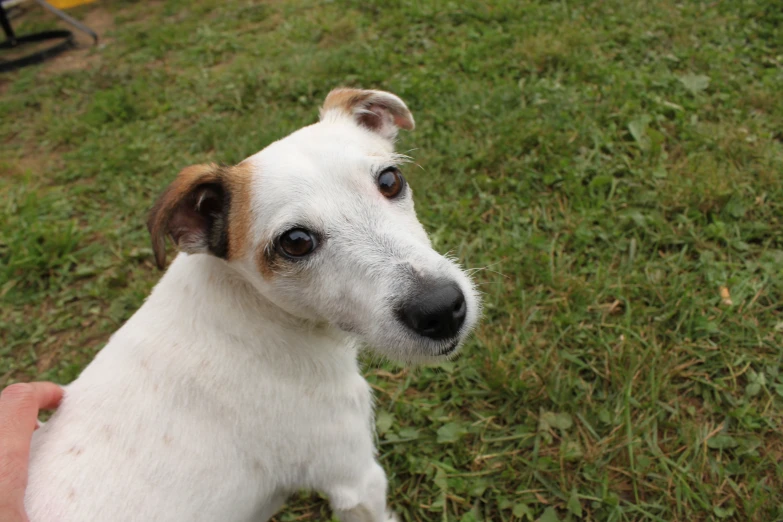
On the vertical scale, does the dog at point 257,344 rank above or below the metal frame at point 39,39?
above

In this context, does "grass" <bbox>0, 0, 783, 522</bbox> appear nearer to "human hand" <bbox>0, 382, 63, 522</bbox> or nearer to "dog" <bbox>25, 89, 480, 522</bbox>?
"dog" <bbox>25, 89, 480, 522</bbox>

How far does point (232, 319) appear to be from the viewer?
7.80 feet

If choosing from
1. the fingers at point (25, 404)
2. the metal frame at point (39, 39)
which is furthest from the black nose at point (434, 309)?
the metal frame at point (39, 39)

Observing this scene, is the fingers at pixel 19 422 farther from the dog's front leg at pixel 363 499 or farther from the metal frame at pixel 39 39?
the metal frame at pixel 39 39

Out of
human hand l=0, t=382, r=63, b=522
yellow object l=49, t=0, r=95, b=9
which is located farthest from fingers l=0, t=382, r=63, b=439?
yellow object l=49, t=0, r=95, b=9

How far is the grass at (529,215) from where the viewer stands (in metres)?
3.18

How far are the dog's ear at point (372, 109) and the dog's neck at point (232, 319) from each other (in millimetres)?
1085

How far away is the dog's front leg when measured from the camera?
101 inches

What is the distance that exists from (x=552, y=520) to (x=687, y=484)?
79cm

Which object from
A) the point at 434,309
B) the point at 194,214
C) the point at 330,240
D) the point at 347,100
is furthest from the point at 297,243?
the point at 347,100

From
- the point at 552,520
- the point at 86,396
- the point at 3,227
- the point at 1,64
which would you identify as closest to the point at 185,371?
the point at 86,396

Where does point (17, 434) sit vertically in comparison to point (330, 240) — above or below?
below

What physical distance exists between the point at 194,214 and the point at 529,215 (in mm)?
2980

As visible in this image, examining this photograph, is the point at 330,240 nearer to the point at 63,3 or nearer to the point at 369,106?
the point at 369,106
